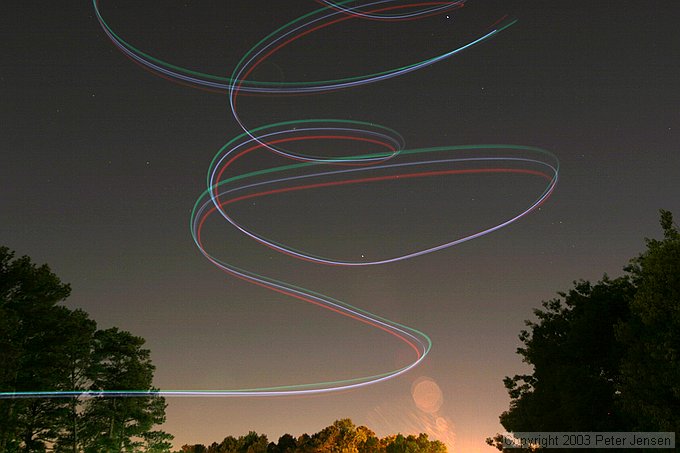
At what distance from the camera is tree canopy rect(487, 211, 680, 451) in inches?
1016

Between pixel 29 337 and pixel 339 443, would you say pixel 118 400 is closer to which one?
pixel 29 337

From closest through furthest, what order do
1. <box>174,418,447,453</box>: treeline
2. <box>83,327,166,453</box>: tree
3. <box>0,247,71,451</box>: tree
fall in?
<box>0,247,71,451</box>: tree < <box>83,327,166,453</box>: tree < <box>174,418,447,453</box>: treeline

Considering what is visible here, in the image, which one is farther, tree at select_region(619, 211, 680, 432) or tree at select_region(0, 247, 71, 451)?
tree at select_region(0, 247, 71, 451)

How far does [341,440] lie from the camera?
121 meters

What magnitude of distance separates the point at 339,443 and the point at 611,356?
95.0 meters

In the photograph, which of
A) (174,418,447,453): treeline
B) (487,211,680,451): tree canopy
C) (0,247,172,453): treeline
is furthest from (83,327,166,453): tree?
(174,418,447,453): treeline

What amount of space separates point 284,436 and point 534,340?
106 metres

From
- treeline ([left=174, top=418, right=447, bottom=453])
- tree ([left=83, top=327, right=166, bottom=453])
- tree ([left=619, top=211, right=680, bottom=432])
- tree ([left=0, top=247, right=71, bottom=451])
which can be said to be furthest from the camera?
treeline ([left=174, top=418, right=447, bottom=453])

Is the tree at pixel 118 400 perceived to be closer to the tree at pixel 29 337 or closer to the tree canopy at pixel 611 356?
the tree at pixel 29 337

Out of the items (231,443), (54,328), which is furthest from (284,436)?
(54,328)

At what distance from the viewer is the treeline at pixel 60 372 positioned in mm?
37719

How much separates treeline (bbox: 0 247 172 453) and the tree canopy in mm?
26992

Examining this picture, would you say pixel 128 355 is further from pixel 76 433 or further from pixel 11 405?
pixel 11 405

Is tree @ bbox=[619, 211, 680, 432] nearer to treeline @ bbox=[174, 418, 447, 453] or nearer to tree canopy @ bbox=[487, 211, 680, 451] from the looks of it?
→ tree canopy @ bbox=[487, 211, 680, 451]
